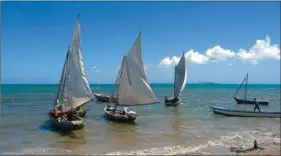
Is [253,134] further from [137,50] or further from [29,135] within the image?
[29,135]

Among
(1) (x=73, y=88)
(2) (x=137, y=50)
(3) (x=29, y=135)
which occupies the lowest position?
(3) (x=29, y=135)

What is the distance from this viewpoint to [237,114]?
45.2m

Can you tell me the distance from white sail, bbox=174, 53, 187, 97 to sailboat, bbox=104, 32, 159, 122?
26353 millimetres

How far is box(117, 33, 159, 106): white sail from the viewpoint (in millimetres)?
36750

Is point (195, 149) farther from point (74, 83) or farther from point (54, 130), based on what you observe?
point (54, 130)

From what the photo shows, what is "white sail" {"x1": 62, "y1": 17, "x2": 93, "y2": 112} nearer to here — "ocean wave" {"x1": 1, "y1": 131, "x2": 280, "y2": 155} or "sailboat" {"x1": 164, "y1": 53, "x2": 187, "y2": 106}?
"ocean wave" {"x1": 1, "y1": 131, "x2": 280, "y2": 155}

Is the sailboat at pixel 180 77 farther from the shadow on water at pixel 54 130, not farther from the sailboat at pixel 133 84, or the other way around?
the shadow on water at pixel 54 130

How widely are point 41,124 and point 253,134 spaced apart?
23615mm

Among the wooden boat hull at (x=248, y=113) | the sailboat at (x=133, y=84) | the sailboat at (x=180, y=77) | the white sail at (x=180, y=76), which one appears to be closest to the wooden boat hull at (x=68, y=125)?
the sailboat at (x=133, y=84)

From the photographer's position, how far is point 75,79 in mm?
31344

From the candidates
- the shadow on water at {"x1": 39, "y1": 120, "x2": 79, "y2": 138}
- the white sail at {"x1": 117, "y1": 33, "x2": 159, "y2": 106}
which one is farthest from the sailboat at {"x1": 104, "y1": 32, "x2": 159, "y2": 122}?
the shadow on water at {"x1": 39, "y1": 120, "x2": 79, "y2": 138}

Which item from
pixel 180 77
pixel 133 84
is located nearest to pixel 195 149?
pixel 133 84

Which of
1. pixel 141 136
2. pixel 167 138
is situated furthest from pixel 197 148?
pixel 141 136

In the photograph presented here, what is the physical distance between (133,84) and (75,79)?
8.02 meters
